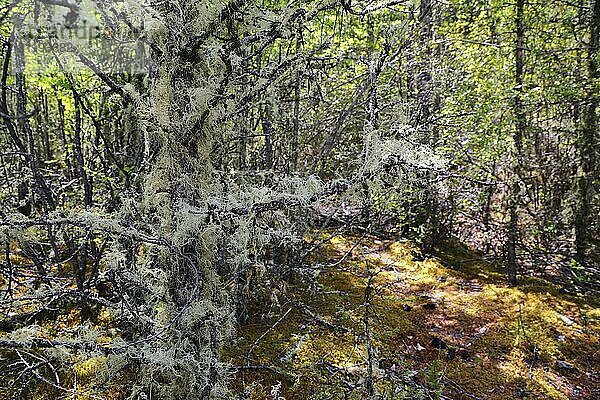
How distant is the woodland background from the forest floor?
0.08 feet

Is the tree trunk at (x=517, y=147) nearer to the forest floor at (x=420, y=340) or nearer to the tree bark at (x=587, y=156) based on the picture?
the forest floor at (x=420, y=340)

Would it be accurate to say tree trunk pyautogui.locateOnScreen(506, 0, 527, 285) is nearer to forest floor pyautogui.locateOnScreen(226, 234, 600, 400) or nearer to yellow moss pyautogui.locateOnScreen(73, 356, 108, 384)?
forest floor pyautogui.locateOnScreen(226, 234, 600, 400)

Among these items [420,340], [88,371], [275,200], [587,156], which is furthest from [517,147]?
[88,371]

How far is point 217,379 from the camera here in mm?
1799

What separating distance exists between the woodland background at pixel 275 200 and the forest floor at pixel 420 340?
0.03 m

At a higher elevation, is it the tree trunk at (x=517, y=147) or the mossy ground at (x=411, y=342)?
the tree trunk at (x=517, y=147)

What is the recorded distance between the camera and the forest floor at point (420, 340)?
2.57 metres

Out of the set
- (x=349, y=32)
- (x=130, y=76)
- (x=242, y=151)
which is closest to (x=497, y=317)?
(x=242, y=151)

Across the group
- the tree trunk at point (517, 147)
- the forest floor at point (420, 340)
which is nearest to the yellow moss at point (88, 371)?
the forest floor at point (420, 340)

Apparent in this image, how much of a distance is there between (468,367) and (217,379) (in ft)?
6.60

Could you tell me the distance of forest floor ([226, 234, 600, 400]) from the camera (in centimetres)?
257

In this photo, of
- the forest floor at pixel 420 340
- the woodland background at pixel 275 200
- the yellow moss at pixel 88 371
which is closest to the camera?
the woodland background at pixel 275 200

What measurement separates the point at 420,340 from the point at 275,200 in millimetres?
2386

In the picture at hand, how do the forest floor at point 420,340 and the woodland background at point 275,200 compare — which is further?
the forest floor at point 420,340
